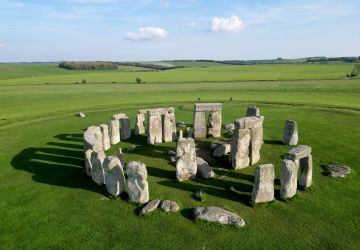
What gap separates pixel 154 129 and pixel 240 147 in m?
6.83

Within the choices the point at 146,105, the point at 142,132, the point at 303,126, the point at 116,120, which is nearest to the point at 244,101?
the point at 146,105

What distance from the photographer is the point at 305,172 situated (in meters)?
14.2

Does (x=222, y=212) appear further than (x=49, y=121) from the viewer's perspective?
No

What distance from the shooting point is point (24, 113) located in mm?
34438

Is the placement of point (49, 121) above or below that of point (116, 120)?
below

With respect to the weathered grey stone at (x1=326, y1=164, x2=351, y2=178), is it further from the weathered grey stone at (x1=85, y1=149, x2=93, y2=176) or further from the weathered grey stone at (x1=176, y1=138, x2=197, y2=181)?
the weathered grey stone at (x1=85, y1=149, x2=93, y2=176)

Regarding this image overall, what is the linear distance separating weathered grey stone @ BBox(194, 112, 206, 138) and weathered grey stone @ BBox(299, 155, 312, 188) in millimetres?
8953

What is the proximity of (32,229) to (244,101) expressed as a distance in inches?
1219

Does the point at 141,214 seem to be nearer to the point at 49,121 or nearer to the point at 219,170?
the point at 219,170

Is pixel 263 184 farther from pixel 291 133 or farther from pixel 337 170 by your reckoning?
pixel 291 133

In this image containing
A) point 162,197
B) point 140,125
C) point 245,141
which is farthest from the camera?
point 140,125

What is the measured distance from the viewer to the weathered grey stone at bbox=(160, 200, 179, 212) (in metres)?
12.5

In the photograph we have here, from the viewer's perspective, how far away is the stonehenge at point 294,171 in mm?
12984

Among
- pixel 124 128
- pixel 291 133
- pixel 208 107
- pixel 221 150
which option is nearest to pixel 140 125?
pixel 124 128
